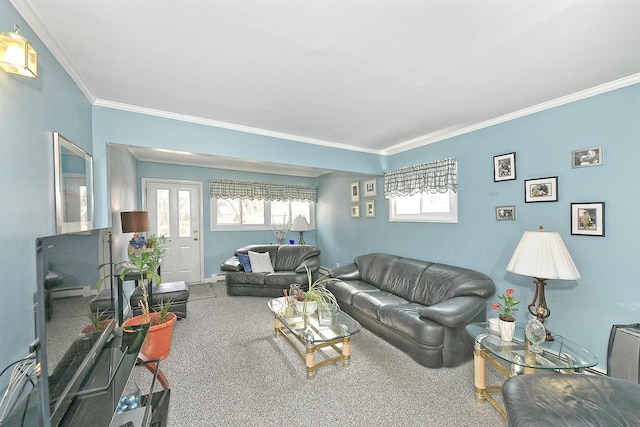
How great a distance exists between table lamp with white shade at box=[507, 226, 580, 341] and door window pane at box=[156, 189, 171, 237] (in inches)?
212

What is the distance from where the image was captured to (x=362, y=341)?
9.18ft

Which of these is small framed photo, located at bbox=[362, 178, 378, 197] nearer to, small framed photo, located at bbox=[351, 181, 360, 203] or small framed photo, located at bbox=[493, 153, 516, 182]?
small framed photo, located at bbox=[351, 181, 360, 203]

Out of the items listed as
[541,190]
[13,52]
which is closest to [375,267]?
[541,190]

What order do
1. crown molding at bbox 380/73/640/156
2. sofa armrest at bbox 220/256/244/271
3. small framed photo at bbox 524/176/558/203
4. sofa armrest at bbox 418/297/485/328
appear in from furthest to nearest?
1. sofa armrest at bbox 220/256/244/271
2. small framed photo at bbox 524/176/558/203
3. sofa armrest at bbox 418/297/485/328
4. crown molding at bbox 380/73/640/156

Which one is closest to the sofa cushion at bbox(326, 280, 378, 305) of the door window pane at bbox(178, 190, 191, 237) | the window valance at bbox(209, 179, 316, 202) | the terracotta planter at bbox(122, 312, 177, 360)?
the terracotta planter at bbox(122, 312, 177, 360)

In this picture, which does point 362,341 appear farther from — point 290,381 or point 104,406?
point 104,406

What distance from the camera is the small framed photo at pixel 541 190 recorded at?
2.38m

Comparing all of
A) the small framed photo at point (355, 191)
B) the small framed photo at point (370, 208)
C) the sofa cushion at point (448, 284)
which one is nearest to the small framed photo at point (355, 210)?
the small framed photo at point (355, 191)

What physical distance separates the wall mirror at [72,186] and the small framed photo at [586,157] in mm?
3924

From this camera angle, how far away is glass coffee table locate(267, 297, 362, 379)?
86.2 inches

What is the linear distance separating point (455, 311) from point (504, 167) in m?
1.63

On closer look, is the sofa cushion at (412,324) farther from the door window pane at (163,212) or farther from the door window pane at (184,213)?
the door window pane at (163,212)

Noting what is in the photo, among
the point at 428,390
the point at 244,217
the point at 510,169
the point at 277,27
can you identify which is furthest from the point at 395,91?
the point at 244,217

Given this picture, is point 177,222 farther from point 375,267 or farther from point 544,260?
point 544,260
